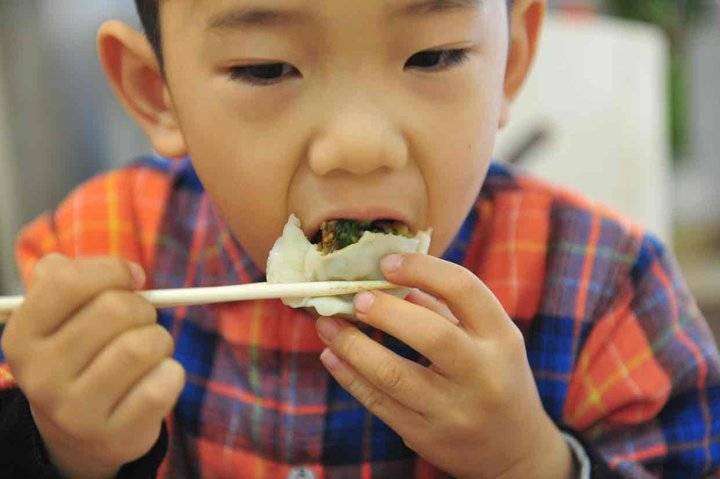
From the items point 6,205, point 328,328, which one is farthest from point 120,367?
point 6,205

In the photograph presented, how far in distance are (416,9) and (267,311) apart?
1.29ft

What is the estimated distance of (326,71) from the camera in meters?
0.60

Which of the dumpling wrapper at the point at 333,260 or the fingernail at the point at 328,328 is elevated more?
the dumpling wrapper at the point at 333,260

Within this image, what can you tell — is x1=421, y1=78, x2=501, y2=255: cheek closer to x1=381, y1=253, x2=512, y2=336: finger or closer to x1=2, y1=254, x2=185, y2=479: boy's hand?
x1=381, y1=253, x2=512, y2=336: finger

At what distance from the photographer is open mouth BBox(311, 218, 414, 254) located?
0.65 metres

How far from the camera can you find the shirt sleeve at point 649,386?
805 mm

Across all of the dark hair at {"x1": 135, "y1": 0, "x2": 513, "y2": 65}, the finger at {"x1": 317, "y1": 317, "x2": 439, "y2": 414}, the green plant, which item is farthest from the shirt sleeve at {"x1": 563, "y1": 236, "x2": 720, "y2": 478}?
the green plant

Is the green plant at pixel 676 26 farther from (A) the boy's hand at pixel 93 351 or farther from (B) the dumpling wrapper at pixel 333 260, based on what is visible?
(A) the boy's hand at pixel 93 351

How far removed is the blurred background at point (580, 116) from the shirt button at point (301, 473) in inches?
28.5

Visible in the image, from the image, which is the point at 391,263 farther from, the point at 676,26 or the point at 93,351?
the point at 676,26

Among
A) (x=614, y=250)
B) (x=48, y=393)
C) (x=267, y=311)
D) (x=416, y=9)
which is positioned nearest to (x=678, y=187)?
(x=614, y=250)

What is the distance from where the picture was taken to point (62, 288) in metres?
0.58

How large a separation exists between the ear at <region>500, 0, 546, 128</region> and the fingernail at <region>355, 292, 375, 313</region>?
10.2 inches

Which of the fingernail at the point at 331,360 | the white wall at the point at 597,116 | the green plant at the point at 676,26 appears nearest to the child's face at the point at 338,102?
the fingernail at the point at 331,360
